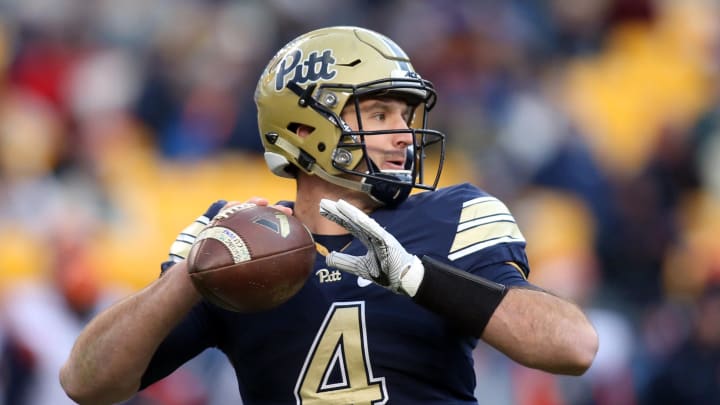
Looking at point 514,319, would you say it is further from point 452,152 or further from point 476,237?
point 452,152

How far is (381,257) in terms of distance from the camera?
2.85m

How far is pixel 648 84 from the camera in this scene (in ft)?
31.0

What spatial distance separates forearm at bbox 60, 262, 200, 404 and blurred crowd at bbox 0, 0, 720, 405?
156 inches

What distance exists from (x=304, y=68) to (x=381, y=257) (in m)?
0.73

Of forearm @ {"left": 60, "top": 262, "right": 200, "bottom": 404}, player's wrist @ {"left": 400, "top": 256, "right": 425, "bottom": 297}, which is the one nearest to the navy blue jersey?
forearm @ {"left": 60, "top": 262, "right": 200, "bottom": 404}

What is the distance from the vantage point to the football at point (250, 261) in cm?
287

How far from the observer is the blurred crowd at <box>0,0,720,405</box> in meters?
7.14

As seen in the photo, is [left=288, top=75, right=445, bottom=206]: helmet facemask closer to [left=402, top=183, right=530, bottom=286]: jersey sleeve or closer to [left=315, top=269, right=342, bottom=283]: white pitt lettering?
[left=402, top=183, right=530, bottom=286]: jersey sleeve

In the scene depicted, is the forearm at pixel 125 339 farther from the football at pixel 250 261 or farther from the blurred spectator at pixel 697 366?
the blurred spectator at pixel 697 366

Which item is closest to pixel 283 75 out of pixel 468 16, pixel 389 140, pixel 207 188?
pixel 389 140

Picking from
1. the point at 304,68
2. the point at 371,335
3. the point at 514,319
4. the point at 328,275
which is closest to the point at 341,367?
the point at 371,335

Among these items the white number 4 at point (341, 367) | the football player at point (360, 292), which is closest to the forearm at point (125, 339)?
the football player at point (360, 292)

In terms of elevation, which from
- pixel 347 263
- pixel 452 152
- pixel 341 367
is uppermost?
pixel 347 263

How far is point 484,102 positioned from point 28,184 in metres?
3.08
